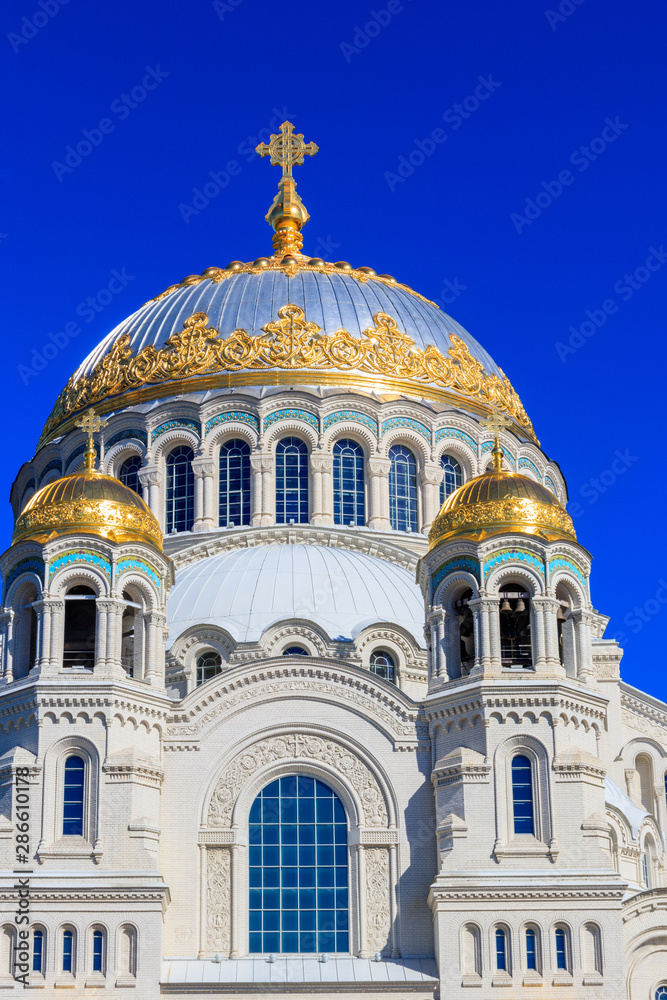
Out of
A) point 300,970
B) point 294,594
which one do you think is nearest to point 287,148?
point 294,594

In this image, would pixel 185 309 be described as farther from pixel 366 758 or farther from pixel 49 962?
pixel 49 962

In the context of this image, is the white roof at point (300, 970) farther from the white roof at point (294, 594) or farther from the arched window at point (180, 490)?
the arched window at point (180, 490)

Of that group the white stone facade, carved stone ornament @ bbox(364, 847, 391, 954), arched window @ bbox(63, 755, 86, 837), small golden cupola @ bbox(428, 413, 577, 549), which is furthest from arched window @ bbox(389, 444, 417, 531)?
arched window @ bbox(63, 755, 86, 837)

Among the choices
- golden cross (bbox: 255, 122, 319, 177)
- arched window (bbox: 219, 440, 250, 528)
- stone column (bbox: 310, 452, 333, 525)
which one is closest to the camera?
stone column (bbox: 310, 452, 333, 525)

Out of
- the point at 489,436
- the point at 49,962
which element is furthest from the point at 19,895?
the point at 489,436

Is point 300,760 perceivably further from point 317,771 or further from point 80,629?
point 80,629

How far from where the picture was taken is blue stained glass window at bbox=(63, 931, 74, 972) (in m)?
27.0

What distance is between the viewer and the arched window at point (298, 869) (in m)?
28.2

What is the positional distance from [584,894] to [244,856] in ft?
18.2

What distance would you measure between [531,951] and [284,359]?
654 inches

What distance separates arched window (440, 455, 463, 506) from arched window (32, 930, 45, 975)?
15.7 meters

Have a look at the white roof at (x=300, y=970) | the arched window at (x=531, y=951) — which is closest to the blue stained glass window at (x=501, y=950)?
the arched window at (x=531, y=951)

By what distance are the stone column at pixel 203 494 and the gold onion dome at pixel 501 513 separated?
818 centimetres

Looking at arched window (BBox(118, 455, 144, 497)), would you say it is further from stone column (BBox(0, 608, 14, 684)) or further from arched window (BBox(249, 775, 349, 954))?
arched window (BBox(249, 775, 349, 954))
